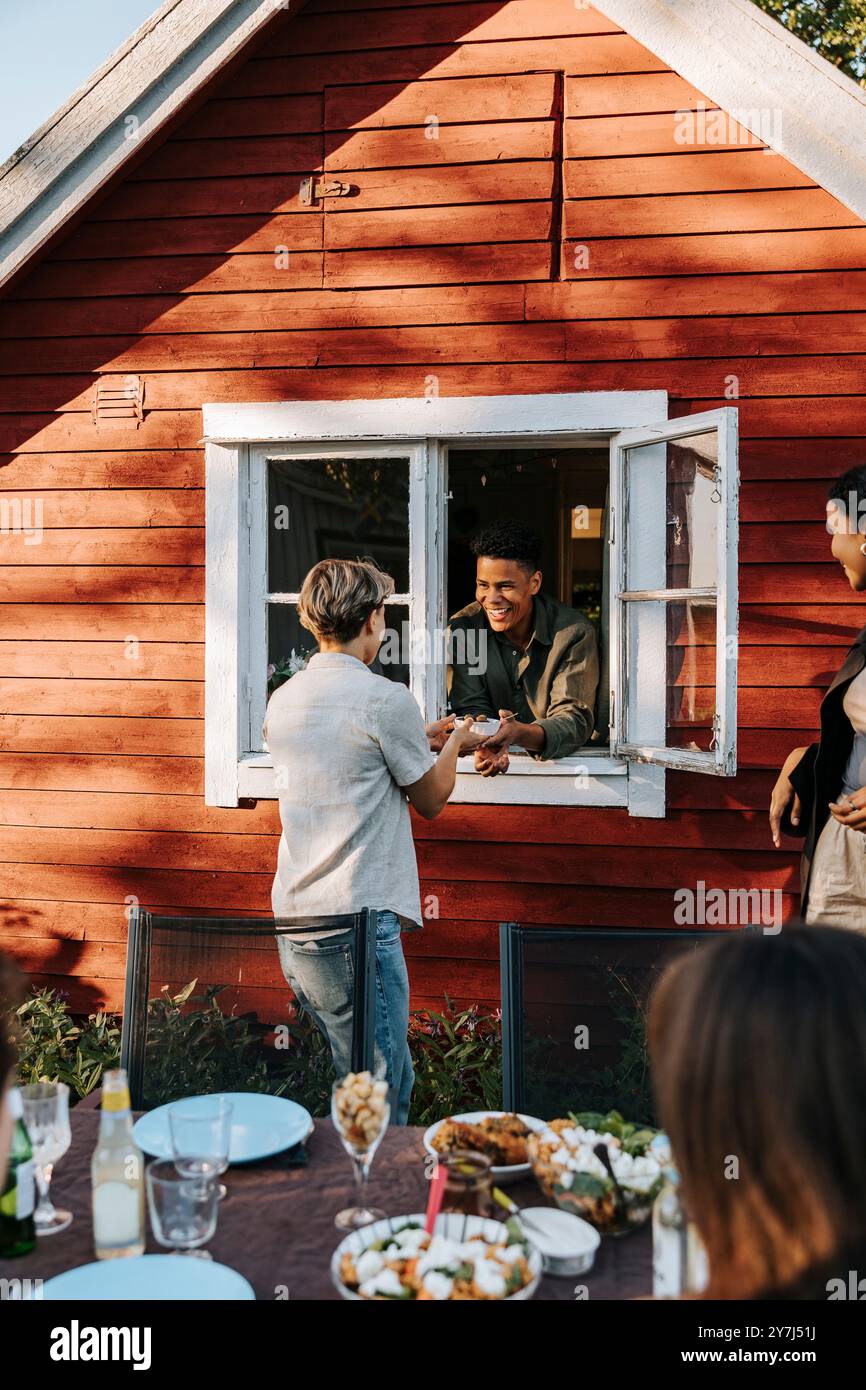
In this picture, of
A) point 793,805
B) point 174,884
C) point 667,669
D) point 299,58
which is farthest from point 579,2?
point 174,884

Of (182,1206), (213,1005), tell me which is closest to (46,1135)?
(182,1206)

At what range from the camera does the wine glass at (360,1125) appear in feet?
5.45

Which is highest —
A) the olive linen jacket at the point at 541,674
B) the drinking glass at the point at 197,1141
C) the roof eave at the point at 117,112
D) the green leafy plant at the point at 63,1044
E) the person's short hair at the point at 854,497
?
the roof eave at the point at 117,112

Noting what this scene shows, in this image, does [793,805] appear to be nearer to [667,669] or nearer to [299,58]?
[667,669]

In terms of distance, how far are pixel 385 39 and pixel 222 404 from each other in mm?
1404

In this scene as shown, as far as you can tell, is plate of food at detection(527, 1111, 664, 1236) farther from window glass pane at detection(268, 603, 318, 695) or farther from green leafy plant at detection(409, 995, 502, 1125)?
window glass pane at detection(268, 603, 318, 695)

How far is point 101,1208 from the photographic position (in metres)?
1.57

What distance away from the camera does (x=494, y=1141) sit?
178 cm

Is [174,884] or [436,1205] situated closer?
[436,1205]

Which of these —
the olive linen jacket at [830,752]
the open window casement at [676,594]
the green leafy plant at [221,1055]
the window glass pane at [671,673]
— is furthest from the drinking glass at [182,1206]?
the window glass pane at [671,673]

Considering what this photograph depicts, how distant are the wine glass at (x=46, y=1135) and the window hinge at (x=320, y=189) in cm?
325

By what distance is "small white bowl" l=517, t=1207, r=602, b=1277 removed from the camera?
1520 mm

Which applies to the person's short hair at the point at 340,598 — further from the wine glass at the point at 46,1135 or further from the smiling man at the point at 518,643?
the smiling man at the point at 518,643

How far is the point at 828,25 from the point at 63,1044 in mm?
13617
